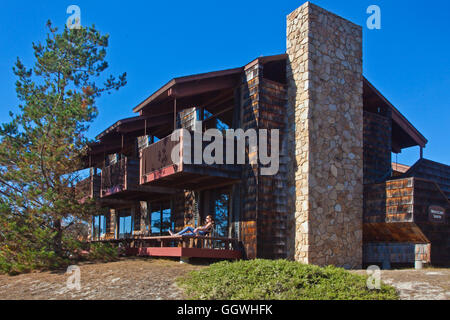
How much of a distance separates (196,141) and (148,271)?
415cm

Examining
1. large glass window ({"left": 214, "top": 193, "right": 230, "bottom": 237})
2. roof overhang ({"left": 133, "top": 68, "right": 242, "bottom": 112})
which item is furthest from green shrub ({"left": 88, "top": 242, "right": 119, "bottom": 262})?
roof overhang ({"left": 133, "top": 68, "right": 242, "bottom": 112})

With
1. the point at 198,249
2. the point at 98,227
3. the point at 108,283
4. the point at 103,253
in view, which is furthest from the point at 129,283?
the point at 98,227

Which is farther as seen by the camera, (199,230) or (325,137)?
(325,137)

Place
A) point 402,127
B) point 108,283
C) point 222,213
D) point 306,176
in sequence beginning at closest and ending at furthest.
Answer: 1. point 108,283
2. point 306,176
3. point 222,213
4. point 402,127

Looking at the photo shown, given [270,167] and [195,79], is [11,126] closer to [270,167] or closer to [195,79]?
[195,79]

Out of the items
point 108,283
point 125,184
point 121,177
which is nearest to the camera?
point 108,283

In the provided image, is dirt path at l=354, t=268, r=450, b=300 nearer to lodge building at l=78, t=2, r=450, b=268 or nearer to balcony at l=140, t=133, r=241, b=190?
lodge building at l=78, t=2, r=450, b=268

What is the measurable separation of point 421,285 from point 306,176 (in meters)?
5.80

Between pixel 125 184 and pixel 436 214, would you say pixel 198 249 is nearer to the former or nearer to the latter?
pixel 125 184

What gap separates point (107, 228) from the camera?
2653 cm

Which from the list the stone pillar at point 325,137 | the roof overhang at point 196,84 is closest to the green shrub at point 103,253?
the roof overhang at point 196,84

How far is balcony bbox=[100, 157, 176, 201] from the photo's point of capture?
1884 centimetres

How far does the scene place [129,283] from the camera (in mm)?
11102

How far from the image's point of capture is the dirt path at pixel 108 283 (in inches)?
399
